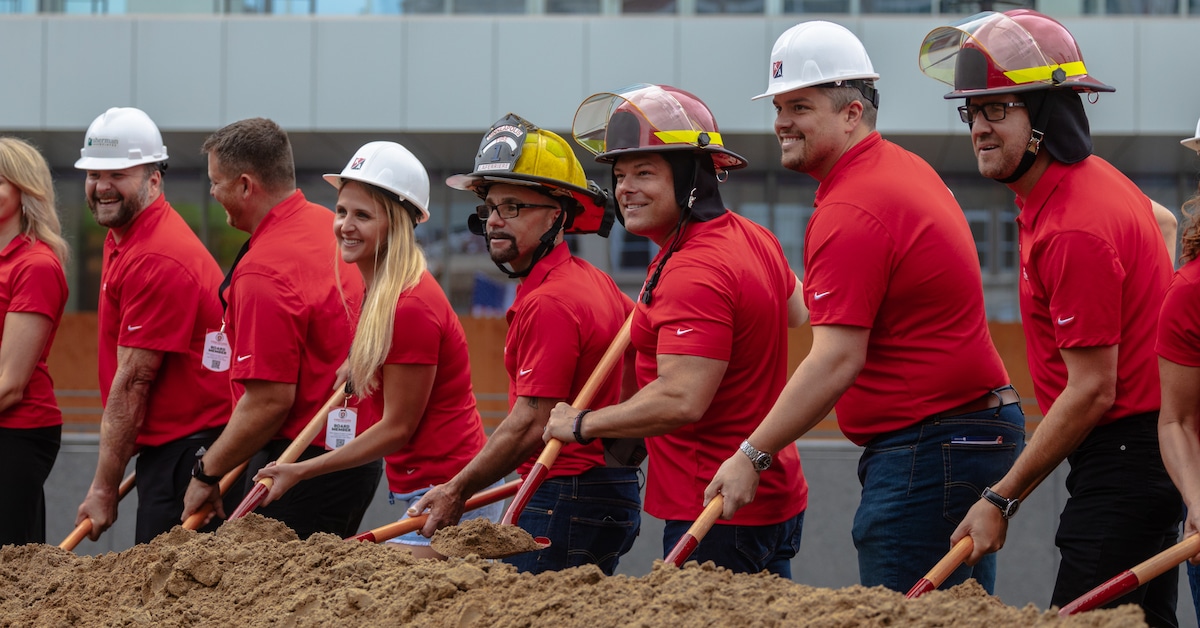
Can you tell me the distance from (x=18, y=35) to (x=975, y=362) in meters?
14.6

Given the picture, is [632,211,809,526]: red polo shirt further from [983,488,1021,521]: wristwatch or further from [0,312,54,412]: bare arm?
[0,312,54,412]: bare arm

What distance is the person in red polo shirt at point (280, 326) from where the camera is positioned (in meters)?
5.05

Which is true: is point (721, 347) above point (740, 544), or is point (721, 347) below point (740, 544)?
above

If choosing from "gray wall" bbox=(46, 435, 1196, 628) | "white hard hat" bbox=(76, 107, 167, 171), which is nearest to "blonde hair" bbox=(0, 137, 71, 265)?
"white hard hat" bbox=(76, 107, 167, 171)

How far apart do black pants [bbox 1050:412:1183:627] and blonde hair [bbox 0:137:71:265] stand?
14.8ft

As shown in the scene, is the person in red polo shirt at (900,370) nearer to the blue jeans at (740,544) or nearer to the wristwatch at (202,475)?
the blue jeans at (740,544)

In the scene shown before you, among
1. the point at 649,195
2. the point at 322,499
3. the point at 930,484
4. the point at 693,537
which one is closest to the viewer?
the point at 693,537

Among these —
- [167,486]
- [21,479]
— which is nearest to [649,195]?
[167,486]

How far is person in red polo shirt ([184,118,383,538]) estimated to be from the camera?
199 inches

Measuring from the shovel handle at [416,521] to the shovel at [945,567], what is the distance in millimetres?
1596

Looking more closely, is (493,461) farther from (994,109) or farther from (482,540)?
(994,109)

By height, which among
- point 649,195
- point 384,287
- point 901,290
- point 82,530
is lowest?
point 82,530

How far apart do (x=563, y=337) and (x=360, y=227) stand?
3.35ft

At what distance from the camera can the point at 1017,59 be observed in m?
3.75
